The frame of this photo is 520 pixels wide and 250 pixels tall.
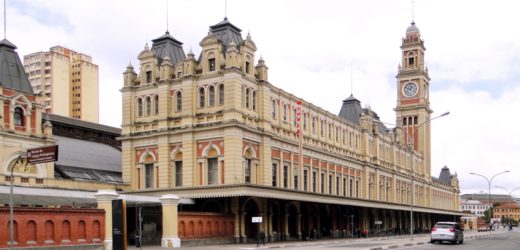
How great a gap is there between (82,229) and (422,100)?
78.4m

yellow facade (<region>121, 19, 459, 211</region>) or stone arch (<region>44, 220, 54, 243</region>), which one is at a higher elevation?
yellow facade (<region>121, 19, 459, 211</region>)

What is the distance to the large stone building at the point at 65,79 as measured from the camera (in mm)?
137750

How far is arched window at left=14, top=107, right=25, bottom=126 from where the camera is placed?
161 ft

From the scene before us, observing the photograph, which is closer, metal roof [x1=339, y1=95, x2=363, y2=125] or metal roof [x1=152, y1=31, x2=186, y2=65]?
metal roof [x1=152, y1=31, x2=186, y2=65]

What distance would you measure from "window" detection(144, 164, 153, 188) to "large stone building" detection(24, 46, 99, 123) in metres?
85.9

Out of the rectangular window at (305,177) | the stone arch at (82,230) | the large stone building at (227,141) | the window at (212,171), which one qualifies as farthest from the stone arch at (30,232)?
the rectangular window at (305,177)

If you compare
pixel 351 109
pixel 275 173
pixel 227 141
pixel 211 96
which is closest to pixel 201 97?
pixel 211 96

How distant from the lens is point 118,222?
2584cm

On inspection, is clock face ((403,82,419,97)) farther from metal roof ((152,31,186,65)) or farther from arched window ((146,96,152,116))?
arched window ((146,96,152,116))

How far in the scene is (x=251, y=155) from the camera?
51969mm

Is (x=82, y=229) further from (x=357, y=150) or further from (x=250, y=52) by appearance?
(x=357, y=150)

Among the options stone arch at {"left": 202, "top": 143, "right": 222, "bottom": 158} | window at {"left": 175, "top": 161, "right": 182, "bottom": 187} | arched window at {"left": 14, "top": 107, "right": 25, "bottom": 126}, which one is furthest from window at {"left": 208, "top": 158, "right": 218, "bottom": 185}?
arched window at {"left": 14, "top": 107, "right": 25, "bottom": 126}

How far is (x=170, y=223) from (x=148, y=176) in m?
13.7

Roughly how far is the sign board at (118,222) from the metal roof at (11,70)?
27.4m
